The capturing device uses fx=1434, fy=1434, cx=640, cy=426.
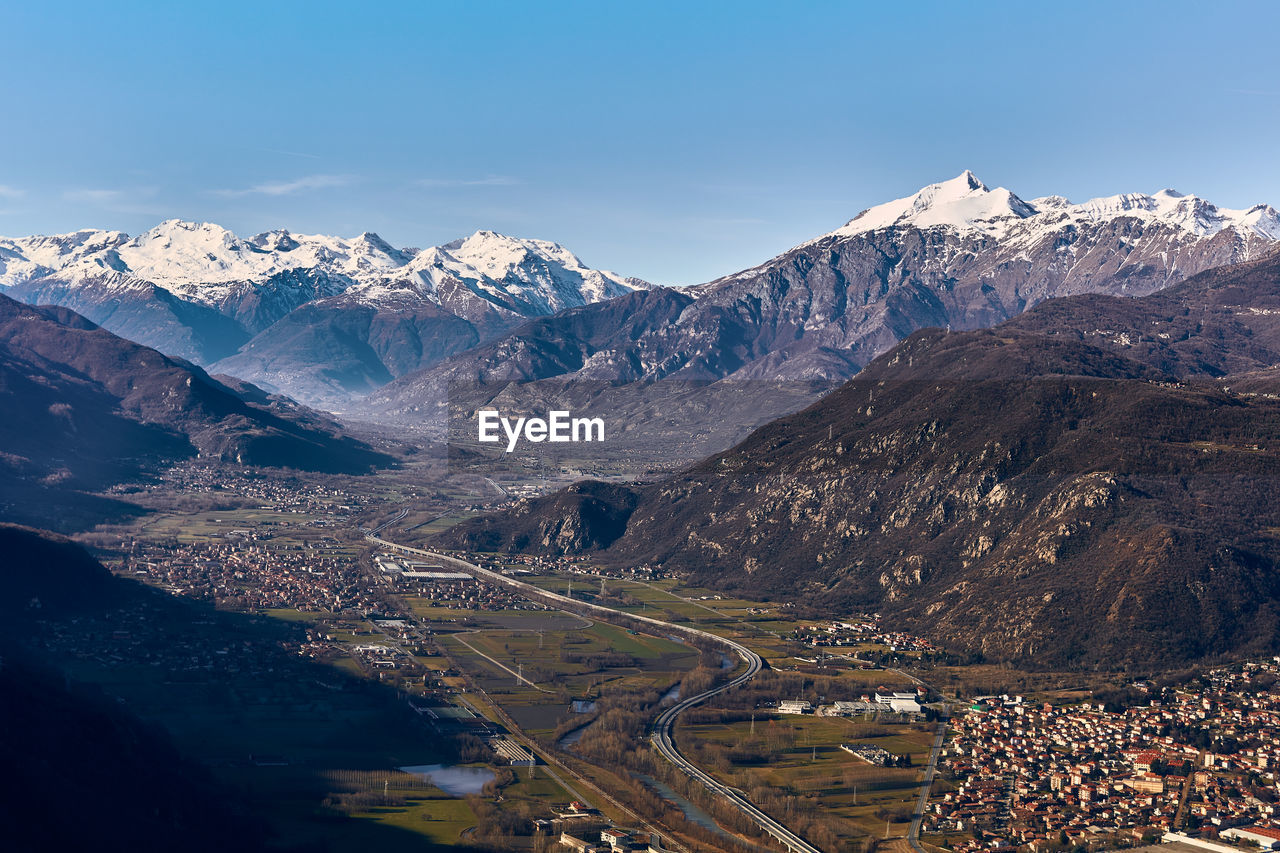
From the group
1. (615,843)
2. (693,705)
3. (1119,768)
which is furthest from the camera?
(693,705)

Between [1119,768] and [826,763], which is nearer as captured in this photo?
[1119,768]

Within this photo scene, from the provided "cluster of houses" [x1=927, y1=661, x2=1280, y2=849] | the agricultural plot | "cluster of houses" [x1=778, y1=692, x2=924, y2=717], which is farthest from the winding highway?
"cluster of houses" [x1=927, y1=661, x2=1280, y2=849]

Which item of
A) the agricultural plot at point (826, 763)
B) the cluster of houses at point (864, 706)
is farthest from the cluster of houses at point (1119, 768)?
the cluster of houses at point (864, 706)

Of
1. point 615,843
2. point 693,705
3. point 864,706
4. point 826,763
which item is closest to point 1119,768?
point 826,763

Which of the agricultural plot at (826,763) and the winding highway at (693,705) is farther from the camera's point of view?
the agricultural plot at (826,763)

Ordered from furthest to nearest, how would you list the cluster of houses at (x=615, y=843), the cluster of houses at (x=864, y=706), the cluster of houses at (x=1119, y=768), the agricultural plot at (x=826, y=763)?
1. the cluster of houses at (x=864, y=706)
2. the agricultural plot at (x=826, y=763)
3. the cluster of houses at (x=1119, y=768)
4. the cluster of houses at (x=615, y=843)

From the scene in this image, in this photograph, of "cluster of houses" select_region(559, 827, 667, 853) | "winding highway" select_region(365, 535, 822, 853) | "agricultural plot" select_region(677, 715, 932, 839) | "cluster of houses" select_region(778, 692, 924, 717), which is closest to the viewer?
"cluster of houses" select_region(559, 827, 667, 853)

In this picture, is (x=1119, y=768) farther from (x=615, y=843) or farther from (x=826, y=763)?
(x=615, y=843)

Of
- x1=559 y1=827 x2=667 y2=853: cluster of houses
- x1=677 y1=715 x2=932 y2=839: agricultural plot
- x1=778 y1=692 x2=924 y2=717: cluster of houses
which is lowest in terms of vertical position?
x1=559 y1=827 x2=667 y2=853: cluster of houses

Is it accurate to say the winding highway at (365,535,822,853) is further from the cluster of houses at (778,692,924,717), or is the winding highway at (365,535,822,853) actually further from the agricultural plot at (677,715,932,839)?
the cluster of houses at (778,692,924,717)

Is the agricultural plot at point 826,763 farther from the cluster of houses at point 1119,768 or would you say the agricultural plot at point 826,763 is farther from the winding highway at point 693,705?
the cluster of houses at point 1119,768

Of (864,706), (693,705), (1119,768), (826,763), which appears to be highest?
(864,706)
